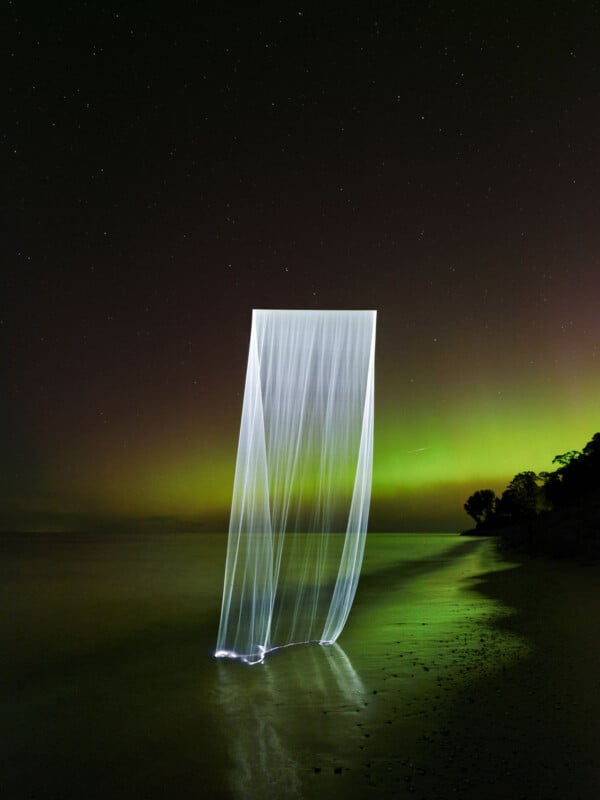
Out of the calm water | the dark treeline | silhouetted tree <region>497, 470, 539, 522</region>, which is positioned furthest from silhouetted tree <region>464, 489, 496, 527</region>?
the calm water

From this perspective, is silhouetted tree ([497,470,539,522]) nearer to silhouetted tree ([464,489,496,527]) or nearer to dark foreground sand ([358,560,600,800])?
silhouetted tree ([464,489,496,527])

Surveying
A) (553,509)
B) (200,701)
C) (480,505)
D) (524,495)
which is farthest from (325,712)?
(480,505)

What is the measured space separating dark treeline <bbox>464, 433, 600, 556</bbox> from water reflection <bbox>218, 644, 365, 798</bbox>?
1155 inches

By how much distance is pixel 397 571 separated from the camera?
43.1 m

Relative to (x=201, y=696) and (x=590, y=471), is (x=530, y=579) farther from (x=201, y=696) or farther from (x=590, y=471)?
(x=590, y=471)

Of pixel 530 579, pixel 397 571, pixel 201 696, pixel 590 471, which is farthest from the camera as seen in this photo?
pixel 590 471

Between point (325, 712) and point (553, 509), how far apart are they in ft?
216

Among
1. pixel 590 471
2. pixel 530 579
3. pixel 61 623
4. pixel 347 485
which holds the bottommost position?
pixel 61 623

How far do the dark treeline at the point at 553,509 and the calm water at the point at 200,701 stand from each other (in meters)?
22.1

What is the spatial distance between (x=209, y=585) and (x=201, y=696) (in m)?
25.7

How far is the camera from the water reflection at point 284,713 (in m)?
7.24

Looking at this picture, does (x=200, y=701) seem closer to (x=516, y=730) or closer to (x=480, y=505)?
(x=516, y=730)

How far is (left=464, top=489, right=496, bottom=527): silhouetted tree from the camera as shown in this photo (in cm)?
14527

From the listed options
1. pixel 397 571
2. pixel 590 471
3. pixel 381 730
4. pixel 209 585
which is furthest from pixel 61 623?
pixel 590 471
